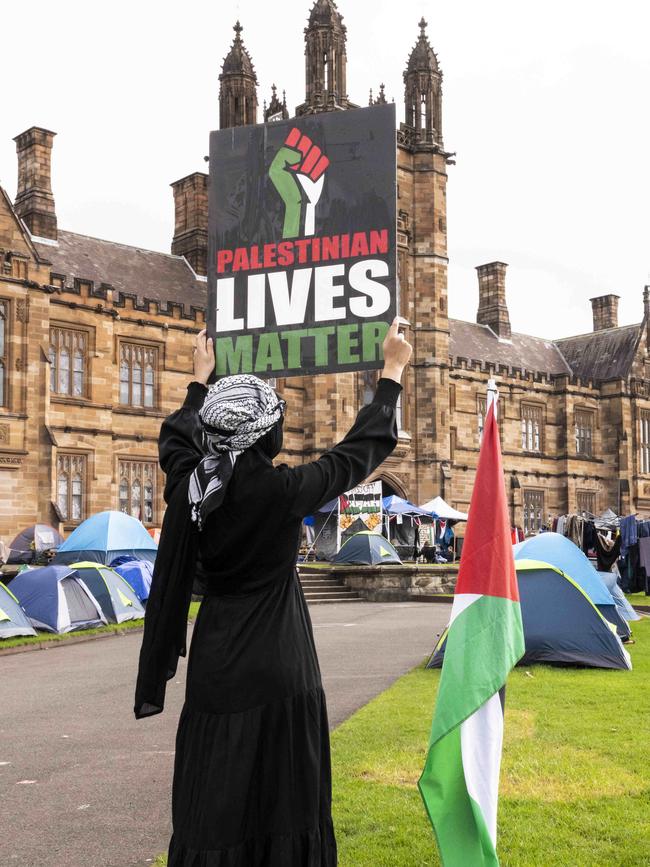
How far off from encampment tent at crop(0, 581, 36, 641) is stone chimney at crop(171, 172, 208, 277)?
22.6 meters

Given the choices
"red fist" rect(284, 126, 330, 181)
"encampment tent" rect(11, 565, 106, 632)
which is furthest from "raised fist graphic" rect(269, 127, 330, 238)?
"encampment tent" rect(11, 565, 106, 632)

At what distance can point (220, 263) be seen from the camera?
3.92 m

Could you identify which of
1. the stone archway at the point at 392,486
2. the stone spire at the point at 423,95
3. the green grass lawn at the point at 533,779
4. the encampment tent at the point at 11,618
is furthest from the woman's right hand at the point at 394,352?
the stone spire at the point at 423,95

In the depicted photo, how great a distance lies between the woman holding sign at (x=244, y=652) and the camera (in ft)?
10.4

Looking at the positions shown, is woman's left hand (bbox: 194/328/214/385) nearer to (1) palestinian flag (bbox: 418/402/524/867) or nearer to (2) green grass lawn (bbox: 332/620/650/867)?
(1) palestinian flag (bbox: 418/402/524/867)

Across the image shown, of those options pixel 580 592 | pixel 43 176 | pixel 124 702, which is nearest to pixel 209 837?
pixel 124 702

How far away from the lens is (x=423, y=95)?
39812 mm

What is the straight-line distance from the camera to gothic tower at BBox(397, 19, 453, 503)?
37.9m

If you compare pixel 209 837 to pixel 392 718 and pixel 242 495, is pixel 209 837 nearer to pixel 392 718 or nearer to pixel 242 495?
pixel 242 495

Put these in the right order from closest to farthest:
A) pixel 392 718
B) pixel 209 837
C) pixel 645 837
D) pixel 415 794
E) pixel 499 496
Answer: pixel 209 837 < pixel 499 496 < pixel 645 837 < pixel 415 794 < pixel 392 718

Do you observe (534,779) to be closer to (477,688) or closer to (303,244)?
(477,688)

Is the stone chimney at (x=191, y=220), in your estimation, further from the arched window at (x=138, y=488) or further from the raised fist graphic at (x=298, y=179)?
the raised fist graphic at (x=298, y=179)

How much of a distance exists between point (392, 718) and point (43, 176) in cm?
2778

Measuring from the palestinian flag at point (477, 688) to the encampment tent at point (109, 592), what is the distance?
45.6ft
